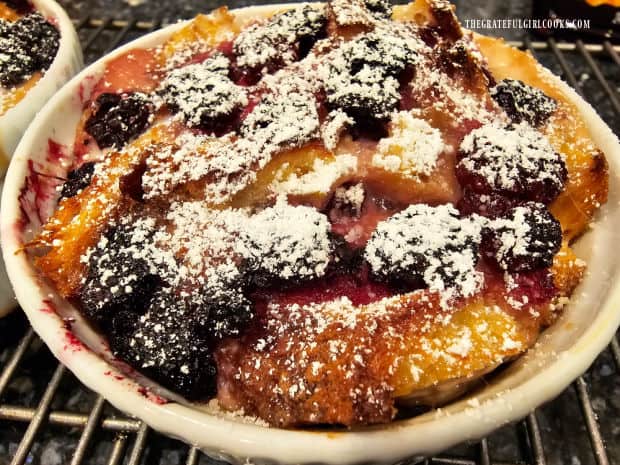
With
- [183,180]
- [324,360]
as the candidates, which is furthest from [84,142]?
[324,360]

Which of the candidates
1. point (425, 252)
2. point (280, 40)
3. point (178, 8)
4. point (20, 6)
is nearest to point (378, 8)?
point (280, 40)

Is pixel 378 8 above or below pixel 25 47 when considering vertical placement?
above

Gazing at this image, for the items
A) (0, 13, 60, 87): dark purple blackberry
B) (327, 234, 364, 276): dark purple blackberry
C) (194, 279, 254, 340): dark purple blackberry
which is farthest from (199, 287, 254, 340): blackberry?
(0, 13, 60, 87): dark purple blackberry

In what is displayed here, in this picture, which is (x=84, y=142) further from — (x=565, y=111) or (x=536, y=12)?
(x=536, y=12)

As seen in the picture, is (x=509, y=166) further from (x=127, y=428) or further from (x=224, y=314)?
(x=127, y=428)

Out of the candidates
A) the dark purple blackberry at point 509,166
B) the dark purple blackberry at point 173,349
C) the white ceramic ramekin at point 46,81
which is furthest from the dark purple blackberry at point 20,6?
the dark purple blackberry at point 509,166

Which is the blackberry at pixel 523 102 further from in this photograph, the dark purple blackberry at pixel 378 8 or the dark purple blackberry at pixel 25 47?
the dark purple blackberry at pixel 25 47

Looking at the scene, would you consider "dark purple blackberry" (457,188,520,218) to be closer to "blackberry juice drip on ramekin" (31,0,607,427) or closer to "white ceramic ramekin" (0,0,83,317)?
"blackberry juice drip on ramekin" (31,0,607,427)
